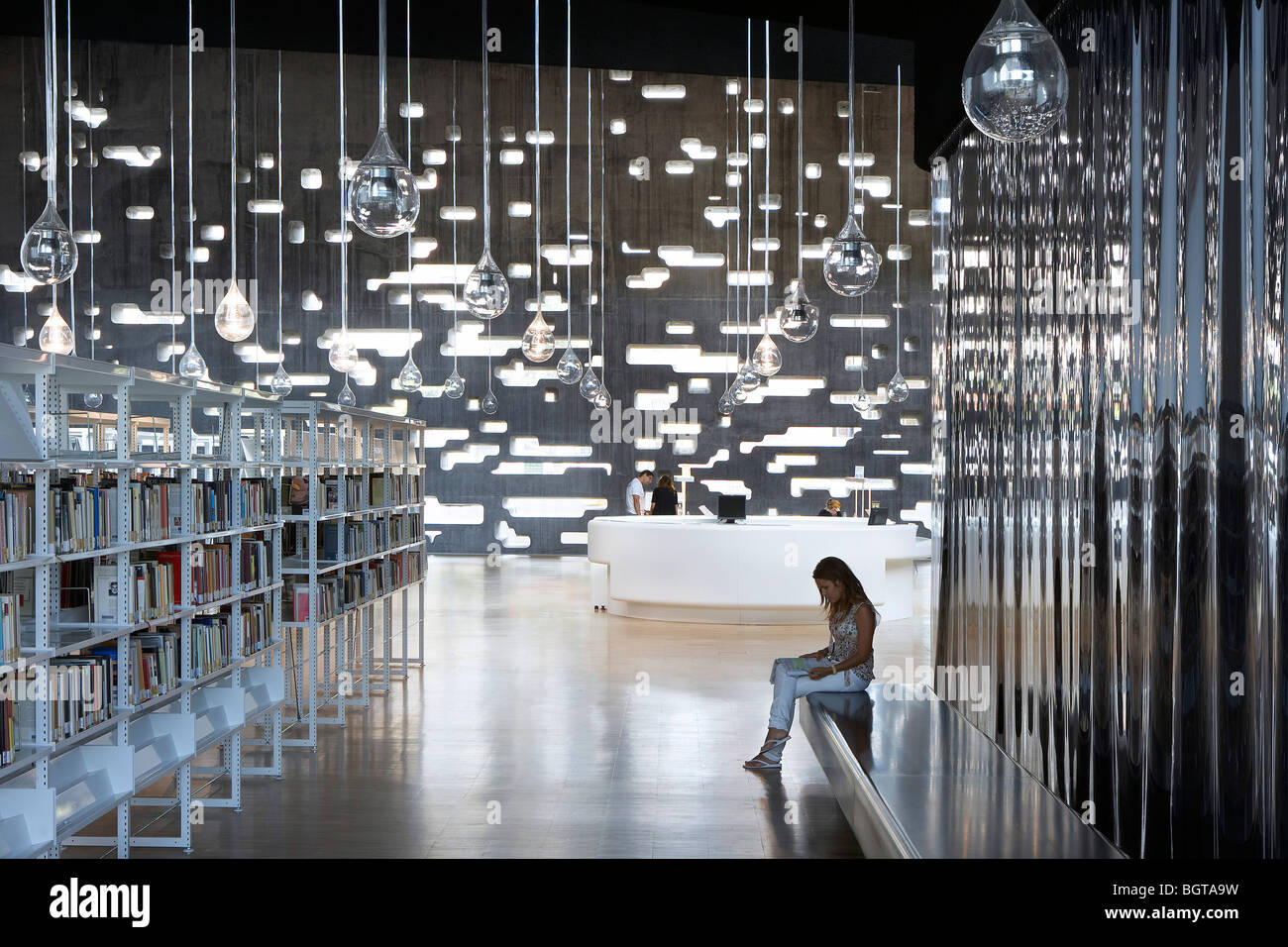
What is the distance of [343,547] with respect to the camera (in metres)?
6.53

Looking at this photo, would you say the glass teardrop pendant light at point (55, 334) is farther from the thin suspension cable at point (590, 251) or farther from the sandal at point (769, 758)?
the thin suspension cable at point (590, 251)

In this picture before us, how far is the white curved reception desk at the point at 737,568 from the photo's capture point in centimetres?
1006

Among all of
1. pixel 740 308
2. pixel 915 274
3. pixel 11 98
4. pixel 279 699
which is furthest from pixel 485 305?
pixel 11 98

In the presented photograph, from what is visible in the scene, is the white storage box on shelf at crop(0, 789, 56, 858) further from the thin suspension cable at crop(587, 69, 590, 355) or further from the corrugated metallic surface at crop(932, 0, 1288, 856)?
the thin suspension cable at crop(587, 69, 590, 355)

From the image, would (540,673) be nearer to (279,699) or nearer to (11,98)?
(279,699)

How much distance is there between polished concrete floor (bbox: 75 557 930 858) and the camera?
440cm

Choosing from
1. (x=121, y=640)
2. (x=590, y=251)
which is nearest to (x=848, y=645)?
(x=121, y=640)

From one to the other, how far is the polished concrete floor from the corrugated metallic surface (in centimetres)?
111

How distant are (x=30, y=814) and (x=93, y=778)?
524mm

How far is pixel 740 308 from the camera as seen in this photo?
15914 millimetres

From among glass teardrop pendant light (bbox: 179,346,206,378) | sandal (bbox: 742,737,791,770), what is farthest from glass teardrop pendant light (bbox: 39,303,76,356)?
sandal (bbox: 742,737,791,770)
